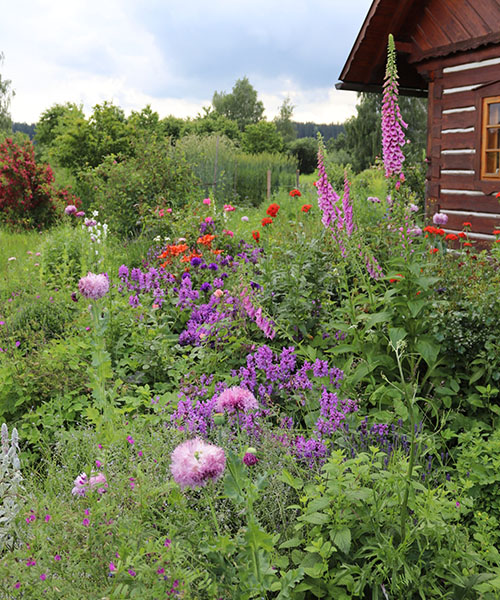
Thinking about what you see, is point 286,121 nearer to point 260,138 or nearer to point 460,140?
Answer: point 260,138

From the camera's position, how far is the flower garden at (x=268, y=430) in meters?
1.78

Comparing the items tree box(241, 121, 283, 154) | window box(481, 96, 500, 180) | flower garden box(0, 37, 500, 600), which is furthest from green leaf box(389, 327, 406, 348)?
tree box(241, 121, 283, 154)

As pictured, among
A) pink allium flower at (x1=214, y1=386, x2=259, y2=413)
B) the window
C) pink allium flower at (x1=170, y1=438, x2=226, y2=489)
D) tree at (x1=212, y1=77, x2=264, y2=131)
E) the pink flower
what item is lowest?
the pink flower

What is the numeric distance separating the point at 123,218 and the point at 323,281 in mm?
6508

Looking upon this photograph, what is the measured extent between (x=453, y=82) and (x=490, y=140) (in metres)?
1.02

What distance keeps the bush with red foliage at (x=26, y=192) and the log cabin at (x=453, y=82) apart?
747cm

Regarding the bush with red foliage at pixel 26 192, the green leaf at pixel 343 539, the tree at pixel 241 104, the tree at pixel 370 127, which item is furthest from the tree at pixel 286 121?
the green leaf at pixel 343 539

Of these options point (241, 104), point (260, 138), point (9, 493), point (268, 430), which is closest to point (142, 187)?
point (268, 430)

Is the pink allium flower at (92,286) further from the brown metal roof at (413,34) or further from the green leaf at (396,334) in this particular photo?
the brown metal roof at (413,34)

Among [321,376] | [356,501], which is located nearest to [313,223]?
[321,376]

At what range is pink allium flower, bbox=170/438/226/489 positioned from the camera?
1.49m

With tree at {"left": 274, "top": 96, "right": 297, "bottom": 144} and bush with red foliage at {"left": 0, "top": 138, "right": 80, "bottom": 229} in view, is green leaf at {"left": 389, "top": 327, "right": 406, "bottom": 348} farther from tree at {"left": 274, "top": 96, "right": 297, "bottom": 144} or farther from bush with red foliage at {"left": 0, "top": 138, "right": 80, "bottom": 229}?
tree at {"left": 274, "top": 96, "right": 297, "bottom": 144}

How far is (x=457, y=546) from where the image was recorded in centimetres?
206

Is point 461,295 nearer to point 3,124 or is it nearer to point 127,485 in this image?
point 127,485
